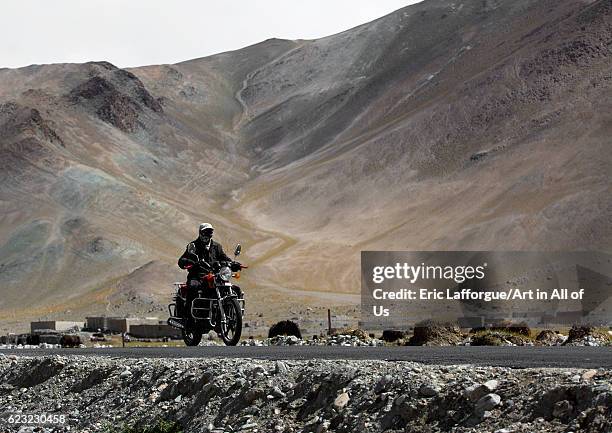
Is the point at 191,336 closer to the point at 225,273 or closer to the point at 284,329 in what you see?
the point at 225,273

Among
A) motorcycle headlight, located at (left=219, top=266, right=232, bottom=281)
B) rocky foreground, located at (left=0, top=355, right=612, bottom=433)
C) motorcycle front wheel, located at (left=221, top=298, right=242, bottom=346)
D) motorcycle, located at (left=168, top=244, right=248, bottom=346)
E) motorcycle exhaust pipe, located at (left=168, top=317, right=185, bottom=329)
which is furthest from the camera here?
motorcycle exhaust pipe, located at (left=168, top=317, right=185, bottom=329)

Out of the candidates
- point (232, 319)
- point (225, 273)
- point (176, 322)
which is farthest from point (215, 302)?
point (176, 322)

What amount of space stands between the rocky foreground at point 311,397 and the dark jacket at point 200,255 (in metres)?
1.59

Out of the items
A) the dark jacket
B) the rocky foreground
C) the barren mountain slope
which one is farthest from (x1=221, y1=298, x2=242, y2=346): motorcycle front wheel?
the barren mountain slope

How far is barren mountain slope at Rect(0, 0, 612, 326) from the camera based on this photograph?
12331cm

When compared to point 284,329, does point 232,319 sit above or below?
below

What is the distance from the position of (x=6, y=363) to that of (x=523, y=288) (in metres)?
67.0

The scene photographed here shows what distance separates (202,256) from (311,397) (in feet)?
18.4

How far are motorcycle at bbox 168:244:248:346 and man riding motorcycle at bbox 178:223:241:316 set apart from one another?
16 mm

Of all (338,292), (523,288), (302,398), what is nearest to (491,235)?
(338,292)

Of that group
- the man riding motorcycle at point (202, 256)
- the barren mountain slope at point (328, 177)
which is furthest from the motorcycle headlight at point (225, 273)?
the barren mountain slope at point (328, 177)

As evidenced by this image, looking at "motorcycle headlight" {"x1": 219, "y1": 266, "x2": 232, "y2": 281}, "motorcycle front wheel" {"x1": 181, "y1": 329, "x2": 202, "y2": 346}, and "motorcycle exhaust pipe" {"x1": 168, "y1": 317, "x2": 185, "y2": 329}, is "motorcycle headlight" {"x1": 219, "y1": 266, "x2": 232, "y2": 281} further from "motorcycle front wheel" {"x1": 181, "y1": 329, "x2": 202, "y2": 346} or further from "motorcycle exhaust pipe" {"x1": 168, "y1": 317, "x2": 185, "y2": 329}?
"motorcycle front wheel" {"x1": 181, "y1": 329, "x2": 202, "y2": 346}

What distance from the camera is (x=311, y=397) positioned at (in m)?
12.1

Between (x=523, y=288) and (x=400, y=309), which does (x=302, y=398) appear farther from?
(x=523, y=288)
